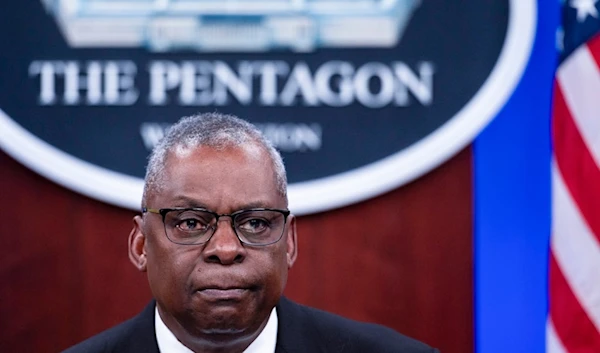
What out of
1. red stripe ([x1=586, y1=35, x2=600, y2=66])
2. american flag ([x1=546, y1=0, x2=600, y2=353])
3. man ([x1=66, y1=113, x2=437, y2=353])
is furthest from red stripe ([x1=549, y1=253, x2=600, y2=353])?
man ([x1=66, y1=113, x2=437, y2=353])

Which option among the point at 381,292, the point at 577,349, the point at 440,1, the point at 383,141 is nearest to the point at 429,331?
the point at 381,292

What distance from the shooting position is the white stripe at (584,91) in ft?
6.72

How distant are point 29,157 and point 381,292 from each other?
967mm

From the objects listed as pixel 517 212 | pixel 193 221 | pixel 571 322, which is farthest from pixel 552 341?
pixel 193 221

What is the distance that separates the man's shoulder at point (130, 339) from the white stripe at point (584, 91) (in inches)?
44.6

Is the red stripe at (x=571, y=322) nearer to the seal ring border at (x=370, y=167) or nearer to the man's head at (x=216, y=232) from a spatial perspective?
the seal ring border at (x=370, y=167)

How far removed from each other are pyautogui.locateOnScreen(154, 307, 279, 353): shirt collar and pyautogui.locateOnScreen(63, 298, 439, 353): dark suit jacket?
0.5 inches

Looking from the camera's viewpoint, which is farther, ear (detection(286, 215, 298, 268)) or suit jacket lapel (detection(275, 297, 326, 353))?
suit jacket lapel (detection(275, 297, 326, 353))

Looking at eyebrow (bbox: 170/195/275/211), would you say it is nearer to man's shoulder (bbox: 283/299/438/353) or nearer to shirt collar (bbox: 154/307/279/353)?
shirt collar (bbox: 154/307/279/353)

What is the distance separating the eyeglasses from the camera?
52.7 inches

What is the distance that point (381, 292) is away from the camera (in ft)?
7.22

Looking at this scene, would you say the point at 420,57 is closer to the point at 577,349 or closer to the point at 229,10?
the point at 229,10

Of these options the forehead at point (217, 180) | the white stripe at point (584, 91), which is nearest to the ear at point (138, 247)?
the forehead at point (217, 180)

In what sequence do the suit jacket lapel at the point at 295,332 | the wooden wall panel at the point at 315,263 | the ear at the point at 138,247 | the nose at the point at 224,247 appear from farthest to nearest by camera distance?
the wooden wall panel at the point at 315,263, the suit jacket lapel at the point at 295,332, the ear at the point at 138,247, the nose at the point at 224,247
